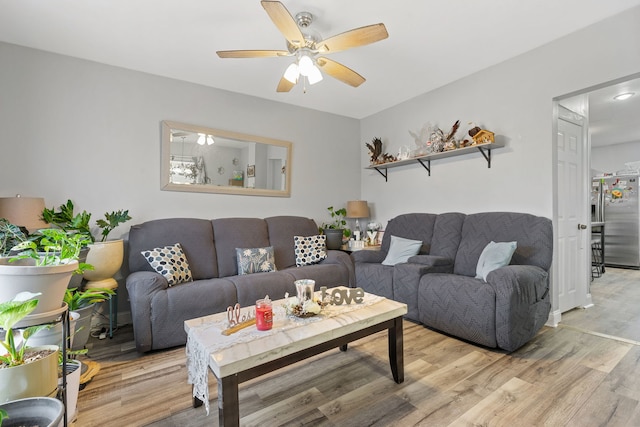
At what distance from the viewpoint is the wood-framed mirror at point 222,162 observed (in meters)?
3.28

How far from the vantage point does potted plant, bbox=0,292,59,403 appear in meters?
0.87

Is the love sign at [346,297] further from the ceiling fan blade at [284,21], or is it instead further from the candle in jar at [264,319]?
the ceiling fan blade at [284,21]

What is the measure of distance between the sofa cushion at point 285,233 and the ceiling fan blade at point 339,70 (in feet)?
6.12

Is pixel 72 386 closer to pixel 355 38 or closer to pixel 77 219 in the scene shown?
pixel 77 219

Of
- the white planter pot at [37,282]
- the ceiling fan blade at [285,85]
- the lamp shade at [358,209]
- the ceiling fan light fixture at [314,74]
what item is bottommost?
the white planter pot at [37,282]

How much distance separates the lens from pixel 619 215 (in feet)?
17.8

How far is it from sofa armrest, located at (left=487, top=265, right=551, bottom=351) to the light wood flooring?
0.14 meters

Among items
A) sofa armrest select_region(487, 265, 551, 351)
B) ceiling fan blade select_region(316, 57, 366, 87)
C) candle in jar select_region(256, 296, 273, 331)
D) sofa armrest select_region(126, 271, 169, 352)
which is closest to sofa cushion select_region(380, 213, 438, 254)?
sofa armrest select_region(487, 265, 551, 351)

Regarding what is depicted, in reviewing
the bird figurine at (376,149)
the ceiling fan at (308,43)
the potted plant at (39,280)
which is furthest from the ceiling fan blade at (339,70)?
the potted plant at (39,280)

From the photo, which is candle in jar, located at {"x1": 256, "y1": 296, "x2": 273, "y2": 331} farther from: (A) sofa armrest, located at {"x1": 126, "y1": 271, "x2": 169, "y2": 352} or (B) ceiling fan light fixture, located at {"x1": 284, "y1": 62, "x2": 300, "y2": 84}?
(B) ceiling fan light fixture, located at {"x1": 284, "y1": 62, "x2": 300, "y2": 84}

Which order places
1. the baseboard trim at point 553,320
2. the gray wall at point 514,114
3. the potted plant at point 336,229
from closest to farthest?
the gray wall at point 514,114, the baseboard trim at point 553,320, the potted plant at point 336,229

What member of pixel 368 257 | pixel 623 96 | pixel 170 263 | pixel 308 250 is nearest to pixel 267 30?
pixel 170 263

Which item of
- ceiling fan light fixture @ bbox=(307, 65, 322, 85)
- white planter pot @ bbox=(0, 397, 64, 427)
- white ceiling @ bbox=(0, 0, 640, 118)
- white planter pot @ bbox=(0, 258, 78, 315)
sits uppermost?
white ceiling @ bbox=(0, 0, 640, 118)

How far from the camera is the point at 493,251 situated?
2.63 meters
